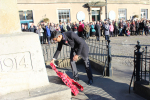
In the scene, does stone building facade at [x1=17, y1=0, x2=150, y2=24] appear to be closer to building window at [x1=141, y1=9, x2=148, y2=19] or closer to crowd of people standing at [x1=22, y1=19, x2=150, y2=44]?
building window at [x1=141, y1=9, x2=148, y2=19]

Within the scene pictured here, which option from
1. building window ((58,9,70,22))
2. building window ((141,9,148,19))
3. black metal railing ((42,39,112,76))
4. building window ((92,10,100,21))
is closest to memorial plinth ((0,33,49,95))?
black metal railing ((42,39,112,76))

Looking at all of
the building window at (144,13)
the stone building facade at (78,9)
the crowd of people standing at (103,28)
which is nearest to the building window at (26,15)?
the stone building facade at (78,9)

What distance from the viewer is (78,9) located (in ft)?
64.1

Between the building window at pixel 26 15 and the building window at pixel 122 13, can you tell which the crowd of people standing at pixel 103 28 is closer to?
the building window at pixel 26 15

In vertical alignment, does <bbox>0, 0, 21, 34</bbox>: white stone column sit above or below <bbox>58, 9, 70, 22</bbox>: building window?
below

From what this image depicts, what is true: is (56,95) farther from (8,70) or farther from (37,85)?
(8,70)

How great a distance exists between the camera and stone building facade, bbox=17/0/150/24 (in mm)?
17422

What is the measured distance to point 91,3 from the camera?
19.7 metres

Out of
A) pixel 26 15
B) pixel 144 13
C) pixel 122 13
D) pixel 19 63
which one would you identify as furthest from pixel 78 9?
pixel 19 63

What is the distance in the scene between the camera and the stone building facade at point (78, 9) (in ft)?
57.2

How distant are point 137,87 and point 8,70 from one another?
287 centimetres

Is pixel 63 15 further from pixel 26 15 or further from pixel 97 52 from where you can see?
pixel 97 52

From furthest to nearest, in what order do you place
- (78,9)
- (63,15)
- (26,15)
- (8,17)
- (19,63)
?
(78,9)
(63,15)
(26,15)
(8,17)
(19,63)

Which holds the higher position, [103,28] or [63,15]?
[63,15]
